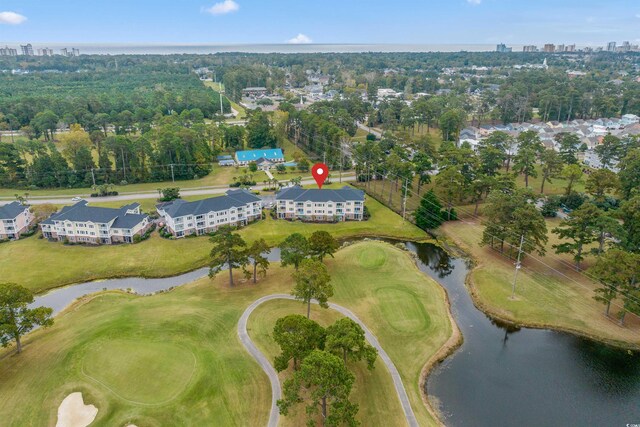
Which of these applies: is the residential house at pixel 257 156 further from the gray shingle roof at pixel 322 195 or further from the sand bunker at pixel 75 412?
the sand bunker at pixel 75 412

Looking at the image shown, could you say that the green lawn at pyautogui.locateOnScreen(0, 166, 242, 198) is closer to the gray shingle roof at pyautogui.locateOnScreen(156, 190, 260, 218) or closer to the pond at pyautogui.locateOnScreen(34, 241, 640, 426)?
the gray shingle roof at pyautogui.locateOnScreen(156, 190, 260, 218)

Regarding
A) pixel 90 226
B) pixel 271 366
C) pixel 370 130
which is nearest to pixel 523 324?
pixel 271 366

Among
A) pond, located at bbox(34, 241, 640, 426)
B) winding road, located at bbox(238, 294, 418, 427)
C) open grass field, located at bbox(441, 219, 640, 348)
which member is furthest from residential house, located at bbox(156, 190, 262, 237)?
open grass field, located at bbox(441, 219, 640, 348)

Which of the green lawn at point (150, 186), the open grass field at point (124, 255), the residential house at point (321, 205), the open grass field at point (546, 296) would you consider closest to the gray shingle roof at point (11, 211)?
the open grass field at point (124, 255)

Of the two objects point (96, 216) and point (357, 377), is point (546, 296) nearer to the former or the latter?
point (357, 377)

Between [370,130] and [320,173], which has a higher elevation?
[370,130]

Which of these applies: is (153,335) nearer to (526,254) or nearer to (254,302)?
(254,302)

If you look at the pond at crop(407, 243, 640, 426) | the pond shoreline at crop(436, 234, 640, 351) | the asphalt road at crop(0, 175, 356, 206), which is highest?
the asphalt road at crop(0, 175, 356, 206)
